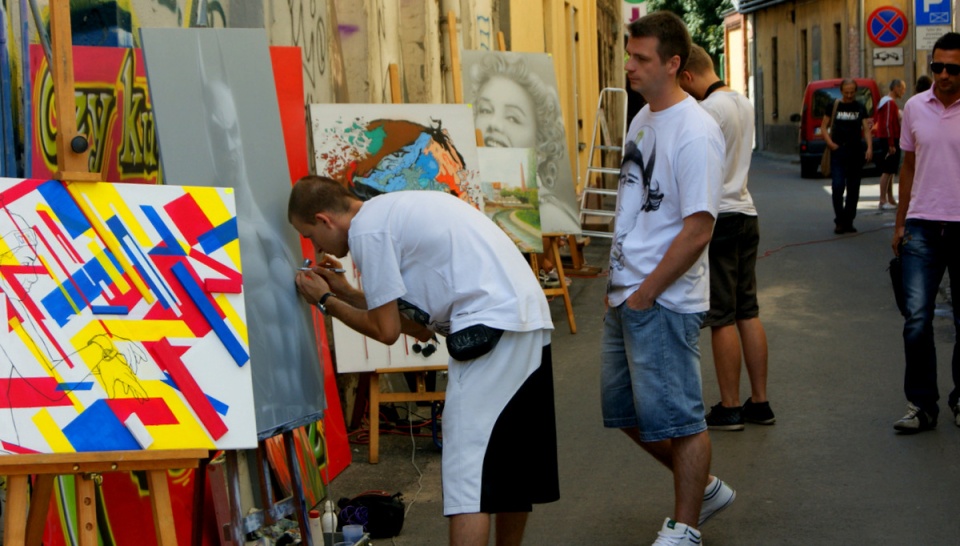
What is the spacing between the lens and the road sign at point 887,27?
53.2ft

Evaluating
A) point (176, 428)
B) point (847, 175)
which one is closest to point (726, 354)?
point (176, 428)

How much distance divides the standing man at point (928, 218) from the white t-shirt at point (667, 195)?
1.97 meters

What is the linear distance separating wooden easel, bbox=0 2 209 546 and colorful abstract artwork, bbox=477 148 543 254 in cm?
566

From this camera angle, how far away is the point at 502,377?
3869 millimetres

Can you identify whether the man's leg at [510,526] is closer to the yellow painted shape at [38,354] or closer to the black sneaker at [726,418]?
the yellow painted shape at [38,354]

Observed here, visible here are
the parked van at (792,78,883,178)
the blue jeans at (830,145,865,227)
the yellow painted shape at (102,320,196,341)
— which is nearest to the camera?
the yellow painted shape at (102,320,196,341)

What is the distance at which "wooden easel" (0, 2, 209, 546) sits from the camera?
3.34 metres

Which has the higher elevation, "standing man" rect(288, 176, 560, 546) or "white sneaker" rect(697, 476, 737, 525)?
"standing man" rect(288, 176, 560, 546)

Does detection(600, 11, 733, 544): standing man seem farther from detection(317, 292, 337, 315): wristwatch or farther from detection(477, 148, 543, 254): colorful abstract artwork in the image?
detection(477, 148, 543, 254): colorful abstract artwork

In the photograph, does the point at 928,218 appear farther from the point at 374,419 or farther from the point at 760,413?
the point at 374,419

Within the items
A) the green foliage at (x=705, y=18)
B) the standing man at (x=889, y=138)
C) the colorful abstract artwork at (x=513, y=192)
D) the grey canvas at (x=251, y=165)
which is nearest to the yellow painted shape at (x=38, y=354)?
the grey canvas at (x=251, y=165)

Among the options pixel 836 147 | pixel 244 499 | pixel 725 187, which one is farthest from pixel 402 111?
pixel 836 147

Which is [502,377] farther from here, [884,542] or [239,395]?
[884,542]

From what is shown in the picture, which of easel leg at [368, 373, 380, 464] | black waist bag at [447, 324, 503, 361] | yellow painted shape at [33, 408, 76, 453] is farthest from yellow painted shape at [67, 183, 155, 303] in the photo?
easel leg at [368, 373, 380, 464]
